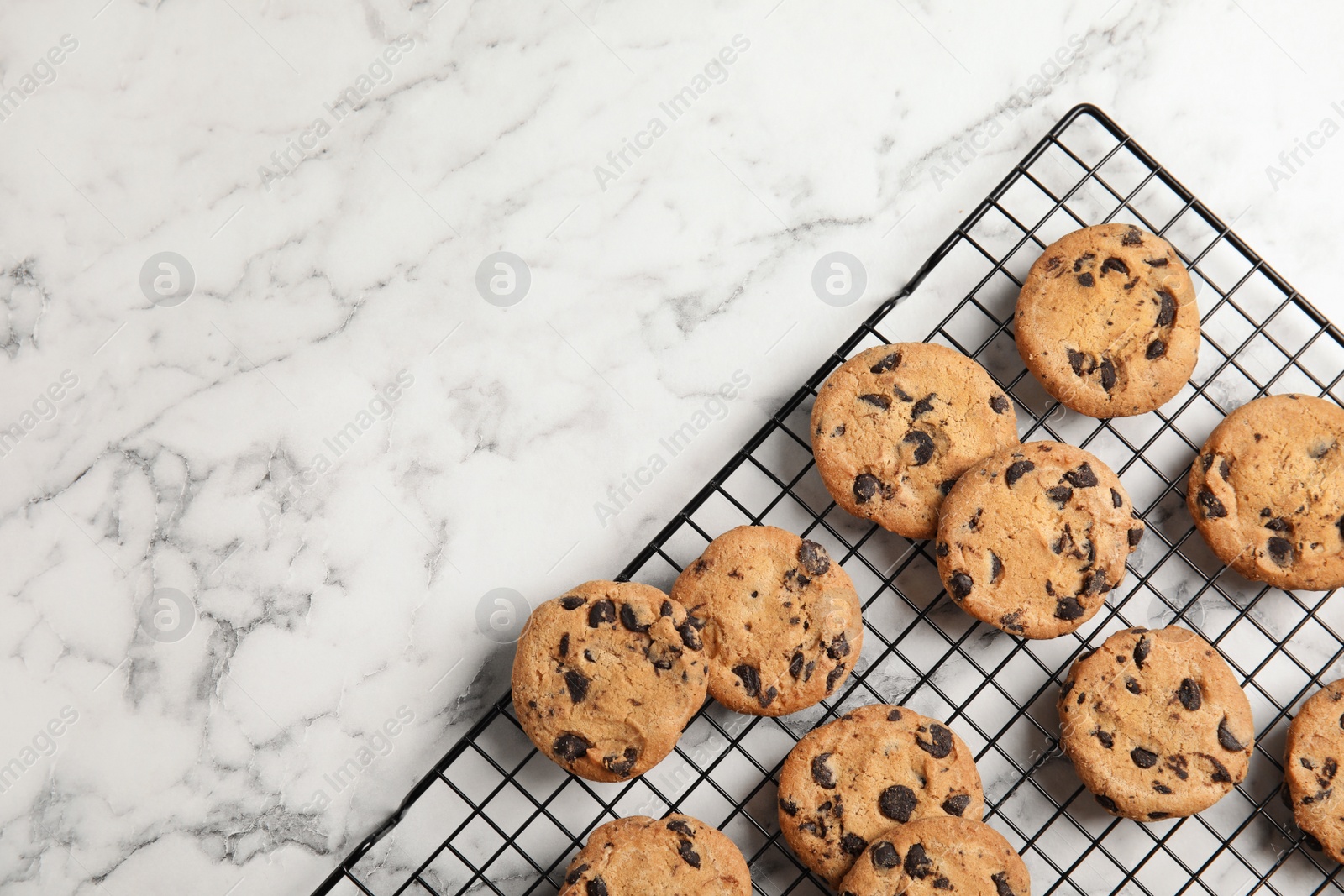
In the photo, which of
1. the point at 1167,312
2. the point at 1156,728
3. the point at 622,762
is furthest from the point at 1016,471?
the point at 622,762

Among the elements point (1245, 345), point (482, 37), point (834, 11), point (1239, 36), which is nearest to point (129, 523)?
point (482, 37)

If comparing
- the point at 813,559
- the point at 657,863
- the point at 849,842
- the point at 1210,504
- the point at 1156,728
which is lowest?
the point at 657,863

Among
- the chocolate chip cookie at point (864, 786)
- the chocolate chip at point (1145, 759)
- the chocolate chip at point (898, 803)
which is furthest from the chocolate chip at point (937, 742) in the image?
Answer: the chocolate chip at point (1145, 759)

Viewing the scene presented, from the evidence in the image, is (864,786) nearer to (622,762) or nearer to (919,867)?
(919,867)

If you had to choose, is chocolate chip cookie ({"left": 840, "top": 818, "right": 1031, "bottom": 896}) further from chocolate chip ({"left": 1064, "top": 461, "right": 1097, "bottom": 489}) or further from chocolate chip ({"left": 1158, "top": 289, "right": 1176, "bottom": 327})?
chocolate chip ({"left": 1158, "top": 289, "right": 1176, "bottom": 327})

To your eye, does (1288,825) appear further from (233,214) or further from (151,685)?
(233,214)

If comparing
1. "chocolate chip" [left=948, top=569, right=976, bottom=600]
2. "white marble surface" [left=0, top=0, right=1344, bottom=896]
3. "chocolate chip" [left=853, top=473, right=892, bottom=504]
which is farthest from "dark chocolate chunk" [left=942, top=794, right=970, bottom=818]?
"white marble surface" [left=0, top=0, right=1344, bottom=896]
